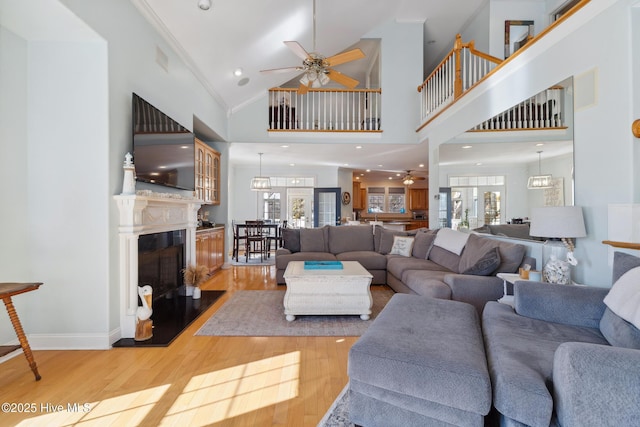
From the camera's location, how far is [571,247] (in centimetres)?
248

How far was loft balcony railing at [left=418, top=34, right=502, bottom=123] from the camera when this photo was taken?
15.8ft

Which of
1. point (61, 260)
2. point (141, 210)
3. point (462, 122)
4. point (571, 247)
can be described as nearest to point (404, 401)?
point (571, 247)

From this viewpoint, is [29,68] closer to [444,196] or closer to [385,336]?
[385,336]

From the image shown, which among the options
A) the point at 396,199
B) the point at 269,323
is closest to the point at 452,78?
the point at 269,323

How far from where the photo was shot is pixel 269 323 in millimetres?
3303

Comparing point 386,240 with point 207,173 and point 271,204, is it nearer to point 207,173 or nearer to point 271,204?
point 207,173

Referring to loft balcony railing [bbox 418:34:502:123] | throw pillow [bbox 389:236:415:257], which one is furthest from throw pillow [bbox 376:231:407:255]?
loft balcony railing [bbox 418:34:502:123]

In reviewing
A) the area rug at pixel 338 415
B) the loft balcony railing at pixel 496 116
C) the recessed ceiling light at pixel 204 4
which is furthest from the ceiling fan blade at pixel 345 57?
the area rug at pixel 338 415

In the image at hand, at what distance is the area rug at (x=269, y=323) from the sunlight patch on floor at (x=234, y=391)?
0.63 metres

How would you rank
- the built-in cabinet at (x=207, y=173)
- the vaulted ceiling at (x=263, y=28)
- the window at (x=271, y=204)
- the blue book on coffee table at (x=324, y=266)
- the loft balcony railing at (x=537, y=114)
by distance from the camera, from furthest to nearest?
the window at (x=271, y=204)
the built-in cabinet at (x=207, y=173)
the vaulted ceiling at (x=263, y=28)
the blue book on coffee table at (x=324, y=266)
the loft balcony railing at (x=537, y=114)

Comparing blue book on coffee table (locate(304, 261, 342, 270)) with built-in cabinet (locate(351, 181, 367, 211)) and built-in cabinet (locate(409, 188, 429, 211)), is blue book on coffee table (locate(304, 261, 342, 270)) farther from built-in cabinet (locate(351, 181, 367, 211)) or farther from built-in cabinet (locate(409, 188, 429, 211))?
built-in cabinet (locate(409, 188, 429, 211))

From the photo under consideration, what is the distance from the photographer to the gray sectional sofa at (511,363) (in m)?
1.10

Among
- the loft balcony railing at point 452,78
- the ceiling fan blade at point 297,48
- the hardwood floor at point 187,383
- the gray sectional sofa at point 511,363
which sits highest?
the loft balcony railing at point 452,78

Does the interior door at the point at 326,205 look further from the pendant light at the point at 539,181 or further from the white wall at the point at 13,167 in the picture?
the white wall at the point at 13,167
